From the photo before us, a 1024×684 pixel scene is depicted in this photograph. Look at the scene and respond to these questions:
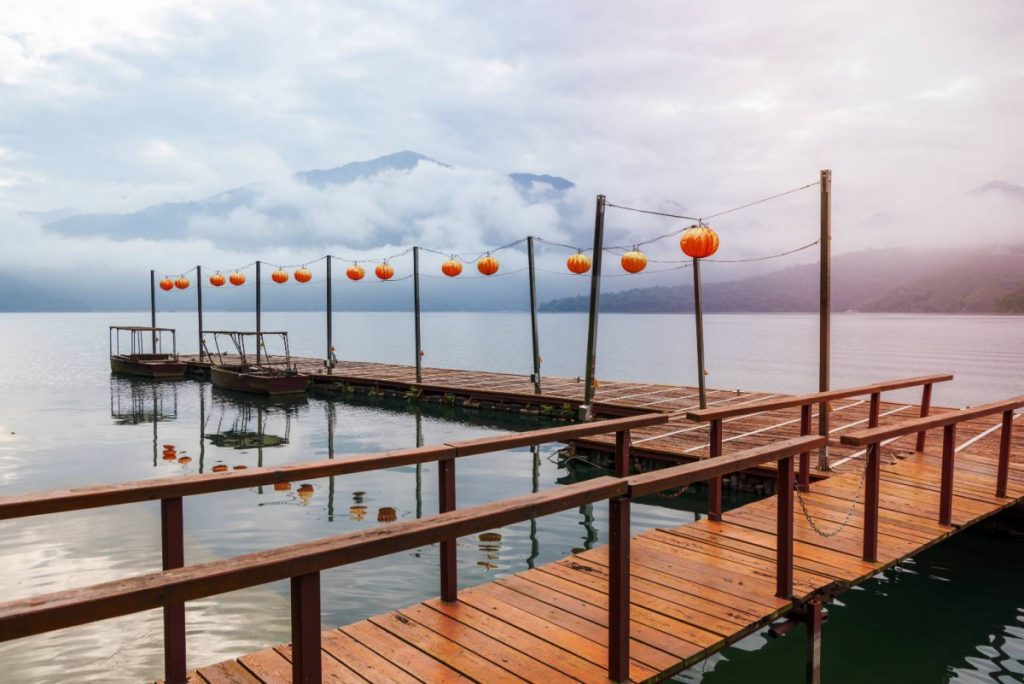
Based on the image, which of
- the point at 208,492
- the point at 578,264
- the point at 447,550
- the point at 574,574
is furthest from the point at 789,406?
the point at 578,264

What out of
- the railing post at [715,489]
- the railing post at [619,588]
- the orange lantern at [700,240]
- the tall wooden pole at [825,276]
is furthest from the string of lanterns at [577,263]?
the railing post at [619,588]

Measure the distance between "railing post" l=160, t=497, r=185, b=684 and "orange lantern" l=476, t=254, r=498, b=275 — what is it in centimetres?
1752

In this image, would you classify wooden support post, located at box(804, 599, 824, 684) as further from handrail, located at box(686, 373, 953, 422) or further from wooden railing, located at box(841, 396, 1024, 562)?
handrail, located at box(686, 373, 953, 422)

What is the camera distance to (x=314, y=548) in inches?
112

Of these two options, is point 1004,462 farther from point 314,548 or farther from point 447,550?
point 314,548

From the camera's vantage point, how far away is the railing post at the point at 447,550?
16.2 ft

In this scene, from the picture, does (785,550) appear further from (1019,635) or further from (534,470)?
(534,470)

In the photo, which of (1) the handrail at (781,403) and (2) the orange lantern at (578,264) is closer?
(1) the handrail at (781,403)

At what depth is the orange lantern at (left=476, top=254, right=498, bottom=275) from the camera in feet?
70.2

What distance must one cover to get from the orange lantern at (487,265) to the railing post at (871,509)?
1606 centimetres

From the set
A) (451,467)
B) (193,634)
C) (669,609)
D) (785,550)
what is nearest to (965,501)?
(785,550)

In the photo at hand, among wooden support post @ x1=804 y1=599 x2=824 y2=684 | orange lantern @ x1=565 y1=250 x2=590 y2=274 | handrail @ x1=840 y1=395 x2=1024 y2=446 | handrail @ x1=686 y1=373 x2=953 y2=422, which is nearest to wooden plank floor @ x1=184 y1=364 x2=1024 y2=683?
wooden support post @ x1=804 y1=599 x2=824 y2=684

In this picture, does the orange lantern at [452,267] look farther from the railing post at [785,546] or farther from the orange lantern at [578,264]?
the railing post at [785,546]

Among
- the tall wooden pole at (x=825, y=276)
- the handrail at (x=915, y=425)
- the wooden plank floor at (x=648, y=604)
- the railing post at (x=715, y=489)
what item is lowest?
the wooden plank floor at (x=648, y=604)
